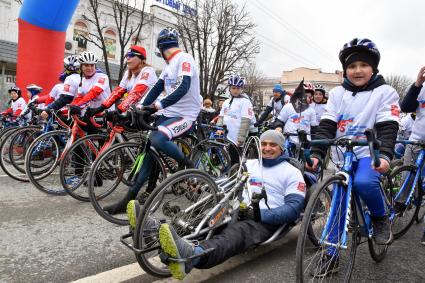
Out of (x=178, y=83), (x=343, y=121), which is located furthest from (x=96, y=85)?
(x=343, y=121)

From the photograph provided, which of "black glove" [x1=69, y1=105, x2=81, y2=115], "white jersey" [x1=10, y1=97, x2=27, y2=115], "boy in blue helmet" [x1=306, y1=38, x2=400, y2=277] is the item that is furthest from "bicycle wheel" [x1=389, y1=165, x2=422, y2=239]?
"white jersey" [x1=10, y1=97, x2=27, y2=115]

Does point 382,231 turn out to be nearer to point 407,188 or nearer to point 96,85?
point 407,188

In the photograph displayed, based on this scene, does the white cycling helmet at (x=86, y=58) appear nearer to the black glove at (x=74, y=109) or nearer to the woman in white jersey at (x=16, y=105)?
the black glove at (x=74, y=109)

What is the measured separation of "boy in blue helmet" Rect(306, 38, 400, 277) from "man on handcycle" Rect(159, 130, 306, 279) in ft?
1.31

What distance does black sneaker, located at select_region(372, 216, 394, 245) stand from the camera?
2973 millimetres

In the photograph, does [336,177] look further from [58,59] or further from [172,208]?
[58,59]

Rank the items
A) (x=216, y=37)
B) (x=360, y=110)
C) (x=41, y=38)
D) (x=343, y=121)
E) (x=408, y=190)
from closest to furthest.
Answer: (x=360, y=110) < (x=343, y=121) < (x=408, y=190) < (x=41, y=38) < (x=216, y=37)

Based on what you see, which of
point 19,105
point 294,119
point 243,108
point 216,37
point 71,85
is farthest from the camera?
Answer: point 216,37

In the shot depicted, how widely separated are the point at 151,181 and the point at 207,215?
146cm

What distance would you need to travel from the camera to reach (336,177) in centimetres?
255

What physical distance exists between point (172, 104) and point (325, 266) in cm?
224

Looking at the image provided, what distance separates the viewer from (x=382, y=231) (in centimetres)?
298

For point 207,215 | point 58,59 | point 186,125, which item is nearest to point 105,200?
point 186,125

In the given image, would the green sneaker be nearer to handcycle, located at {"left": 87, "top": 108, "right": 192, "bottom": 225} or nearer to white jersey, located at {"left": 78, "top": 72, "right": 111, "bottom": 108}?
handcycle, located at {"left": 87, "top": 108, "right": 192, "bottom": 225}
